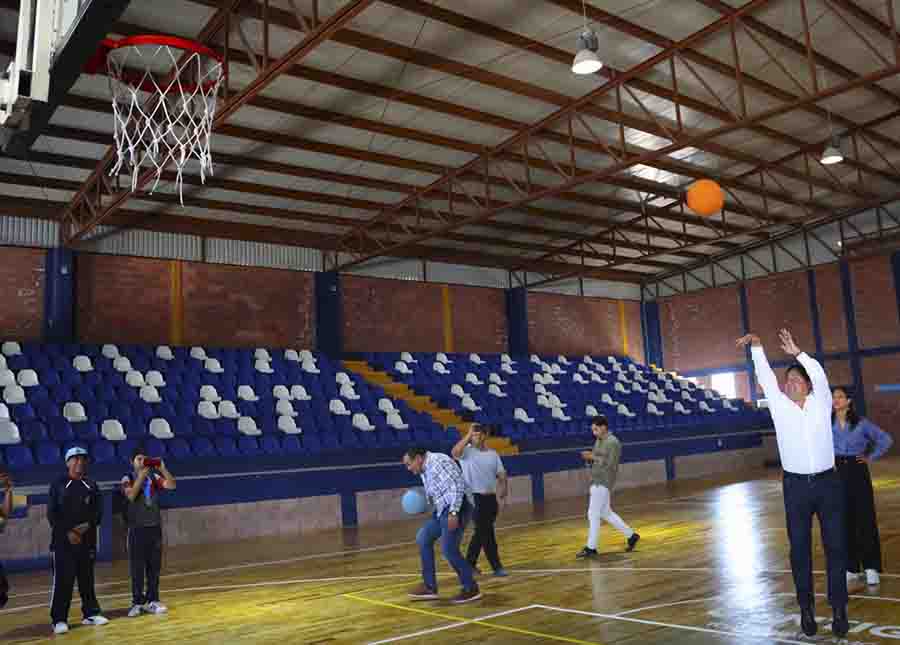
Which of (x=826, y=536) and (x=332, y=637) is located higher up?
(x=826, y=536)

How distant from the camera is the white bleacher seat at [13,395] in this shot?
13461 mm

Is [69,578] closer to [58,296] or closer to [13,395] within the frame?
[13,395]

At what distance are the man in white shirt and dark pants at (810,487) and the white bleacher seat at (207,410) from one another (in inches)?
478

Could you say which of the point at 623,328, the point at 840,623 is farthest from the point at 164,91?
the point at 623,328

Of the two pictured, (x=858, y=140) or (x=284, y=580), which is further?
(x=858, y=140)

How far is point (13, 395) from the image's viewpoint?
13.6 meters

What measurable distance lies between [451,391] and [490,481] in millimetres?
12062

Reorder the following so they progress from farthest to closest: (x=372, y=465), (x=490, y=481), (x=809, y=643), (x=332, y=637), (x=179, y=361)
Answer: (x=179, y=361), (x=372, y=465), (x=490, y=481), (x=332, y=637), (x=809, y=643)

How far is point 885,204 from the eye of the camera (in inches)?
901

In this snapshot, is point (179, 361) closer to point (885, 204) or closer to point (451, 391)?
point (451, 391)

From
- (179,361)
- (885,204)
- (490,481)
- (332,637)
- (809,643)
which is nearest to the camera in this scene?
(809,643)

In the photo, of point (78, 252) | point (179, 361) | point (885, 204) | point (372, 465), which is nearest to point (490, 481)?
point (372, 465)

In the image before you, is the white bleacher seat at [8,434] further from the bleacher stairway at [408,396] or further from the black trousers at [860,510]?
the black trousers at [860,510]

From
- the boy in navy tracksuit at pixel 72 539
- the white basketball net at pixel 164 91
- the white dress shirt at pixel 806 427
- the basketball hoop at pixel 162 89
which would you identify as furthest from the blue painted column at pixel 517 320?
the white dress shirt at pixel 806 427
